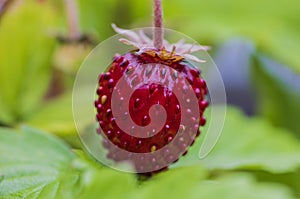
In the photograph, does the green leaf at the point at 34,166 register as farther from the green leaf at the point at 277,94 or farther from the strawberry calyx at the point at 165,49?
the green leaf at the point at 277,94

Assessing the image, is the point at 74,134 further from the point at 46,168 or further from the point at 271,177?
the point at 271,177

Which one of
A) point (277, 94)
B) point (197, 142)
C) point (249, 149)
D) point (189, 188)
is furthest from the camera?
point (277, 94)

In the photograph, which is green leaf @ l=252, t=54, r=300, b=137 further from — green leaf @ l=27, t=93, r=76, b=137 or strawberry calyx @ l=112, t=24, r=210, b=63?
strawberry calyx @ l=112, t=24, r=210, b=63

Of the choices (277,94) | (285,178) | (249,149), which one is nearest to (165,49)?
(249,149)

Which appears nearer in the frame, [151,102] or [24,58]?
[151,102]

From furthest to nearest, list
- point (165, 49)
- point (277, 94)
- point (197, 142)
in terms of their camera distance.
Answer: point (277, 94)
point (197, 142)
point (165, 49)

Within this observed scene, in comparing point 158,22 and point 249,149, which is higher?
point 158,22

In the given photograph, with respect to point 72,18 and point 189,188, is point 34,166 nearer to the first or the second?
point 189,188

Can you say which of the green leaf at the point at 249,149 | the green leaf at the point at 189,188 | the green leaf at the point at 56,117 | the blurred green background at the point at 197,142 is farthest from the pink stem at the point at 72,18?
the green leaf at the point at 189,188

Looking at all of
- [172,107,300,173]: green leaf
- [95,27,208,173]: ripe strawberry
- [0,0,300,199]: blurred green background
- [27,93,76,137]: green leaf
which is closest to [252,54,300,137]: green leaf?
[0,0,300,199]: blurred green background
